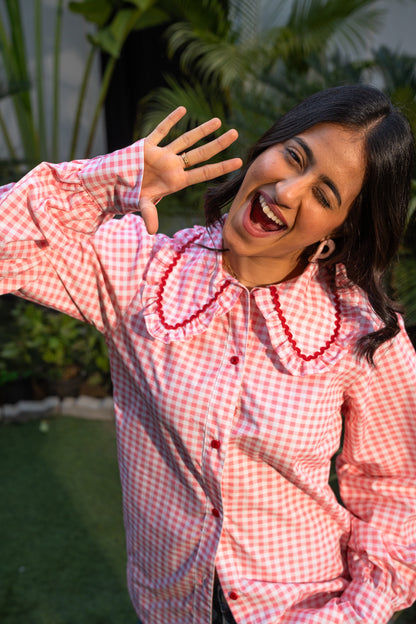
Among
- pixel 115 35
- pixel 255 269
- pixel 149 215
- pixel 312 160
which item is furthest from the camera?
pixel 115 35

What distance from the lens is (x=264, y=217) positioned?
49.1 inches

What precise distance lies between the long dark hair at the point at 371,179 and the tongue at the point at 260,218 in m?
0.15

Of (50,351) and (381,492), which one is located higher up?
(50,351)

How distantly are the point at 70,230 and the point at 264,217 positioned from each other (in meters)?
0.40

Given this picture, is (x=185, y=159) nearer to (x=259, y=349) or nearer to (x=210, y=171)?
Result: (x=210, y=171)

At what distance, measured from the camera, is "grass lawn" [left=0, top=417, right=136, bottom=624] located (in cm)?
260

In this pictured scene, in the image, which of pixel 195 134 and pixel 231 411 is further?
pixel 231 411

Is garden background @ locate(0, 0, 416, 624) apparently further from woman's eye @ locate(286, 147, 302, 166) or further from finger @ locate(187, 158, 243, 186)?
finger @ locate(187, 158, 243, 186)

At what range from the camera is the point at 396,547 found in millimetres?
1346

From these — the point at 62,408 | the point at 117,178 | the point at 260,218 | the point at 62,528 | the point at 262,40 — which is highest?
the point at 262,40

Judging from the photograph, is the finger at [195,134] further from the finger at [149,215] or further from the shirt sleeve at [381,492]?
the shirt sleeve at [381,492]

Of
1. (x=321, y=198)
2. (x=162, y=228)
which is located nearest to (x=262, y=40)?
(x=162, y=228)

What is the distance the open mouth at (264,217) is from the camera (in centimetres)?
124

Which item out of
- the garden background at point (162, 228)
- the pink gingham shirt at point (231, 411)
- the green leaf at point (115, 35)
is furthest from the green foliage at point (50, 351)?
the pink gingham shirt at point (231, 411)
